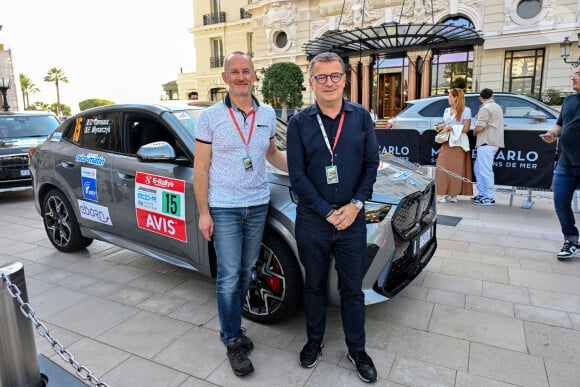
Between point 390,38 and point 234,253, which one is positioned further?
point 390,38

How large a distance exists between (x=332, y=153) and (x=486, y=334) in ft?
5.81

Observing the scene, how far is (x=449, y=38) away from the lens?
56.9 ft

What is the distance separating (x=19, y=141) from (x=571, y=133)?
9103 mm

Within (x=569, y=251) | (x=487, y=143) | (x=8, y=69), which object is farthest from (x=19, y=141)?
(x=8, y=69)

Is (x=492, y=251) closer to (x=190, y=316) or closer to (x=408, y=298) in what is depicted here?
(x=408, y=298)

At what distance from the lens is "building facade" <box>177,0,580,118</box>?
1728 centimetres

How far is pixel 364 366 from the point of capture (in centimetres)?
240

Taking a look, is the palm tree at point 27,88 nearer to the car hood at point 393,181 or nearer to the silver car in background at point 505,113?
the silver car in background at point 505,113

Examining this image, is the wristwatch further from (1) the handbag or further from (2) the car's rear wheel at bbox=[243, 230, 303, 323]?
(1) the handbag

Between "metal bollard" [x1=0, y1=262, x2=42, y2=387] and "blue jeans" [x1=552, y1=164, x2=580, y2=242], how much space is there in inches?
180

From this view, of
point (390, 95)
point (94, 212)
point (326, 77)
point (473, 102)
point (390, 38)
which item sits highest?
point (390, 38)

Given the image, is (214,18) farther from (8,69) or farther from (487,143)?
(487,143)

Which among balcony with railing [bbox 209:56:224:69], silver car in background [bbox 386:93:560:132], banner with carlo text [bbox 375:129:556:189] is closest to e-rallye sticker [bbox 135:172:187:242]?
banner with carlo text [bbox 375:129:556:189]

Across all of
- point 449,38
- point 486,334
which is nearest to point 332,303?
point 486,334
